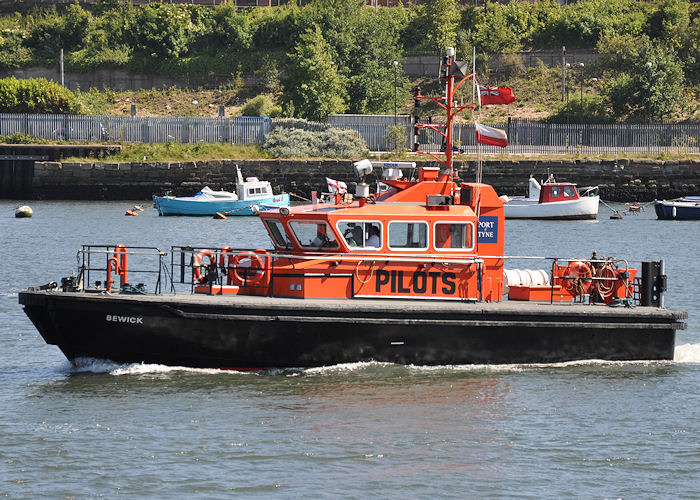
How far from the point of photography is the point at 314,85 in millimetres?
64375

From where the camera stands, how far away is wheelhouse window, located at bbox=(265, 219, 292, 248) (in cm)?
1838

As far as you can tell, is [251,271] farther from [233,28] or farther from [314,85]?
[233,28]

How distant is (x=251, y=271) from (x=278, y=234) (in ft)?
2.93

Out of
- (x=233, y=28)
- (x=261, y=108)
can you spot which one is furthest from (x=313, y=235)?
(x=233, y=28)

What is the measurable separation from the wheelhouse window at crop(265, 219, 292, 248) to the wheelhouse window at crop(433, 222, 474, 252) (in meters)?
2.55

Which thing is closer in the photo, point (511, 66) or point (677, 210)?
point (677, 210)

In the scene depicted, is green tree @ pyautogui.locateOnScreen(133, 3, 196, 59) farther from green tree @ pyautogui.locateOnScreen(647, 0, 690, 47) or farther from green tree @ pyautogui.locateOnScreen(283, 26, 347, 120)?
green tree @ pyautogui.locateOnScreen(647, 0, 690, 47)

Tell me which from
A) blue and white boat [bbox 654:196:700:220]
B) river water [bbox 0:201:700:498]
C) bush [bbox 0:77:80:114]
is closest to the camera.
Answer: river water [bbox 0:201:700:498]

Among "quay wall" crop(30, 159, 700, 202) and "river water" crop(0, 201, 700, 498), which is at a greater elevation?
"quay wall" crop(30, 159, 700, 202)

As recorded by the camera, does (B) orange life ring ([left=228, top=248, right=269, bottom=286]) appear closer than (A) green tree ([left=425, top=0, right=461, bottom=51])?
Yes

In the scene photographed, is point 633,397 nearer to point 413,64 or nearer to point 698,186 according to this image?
point 698,186

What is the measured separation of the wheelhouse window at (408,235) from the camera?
18.2m

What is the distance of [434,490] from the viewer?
13383 mm

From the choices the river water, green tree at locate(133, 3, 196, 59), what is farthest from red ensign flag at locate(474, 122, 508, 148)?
green tree at locate(133, 3, 196, 59)
